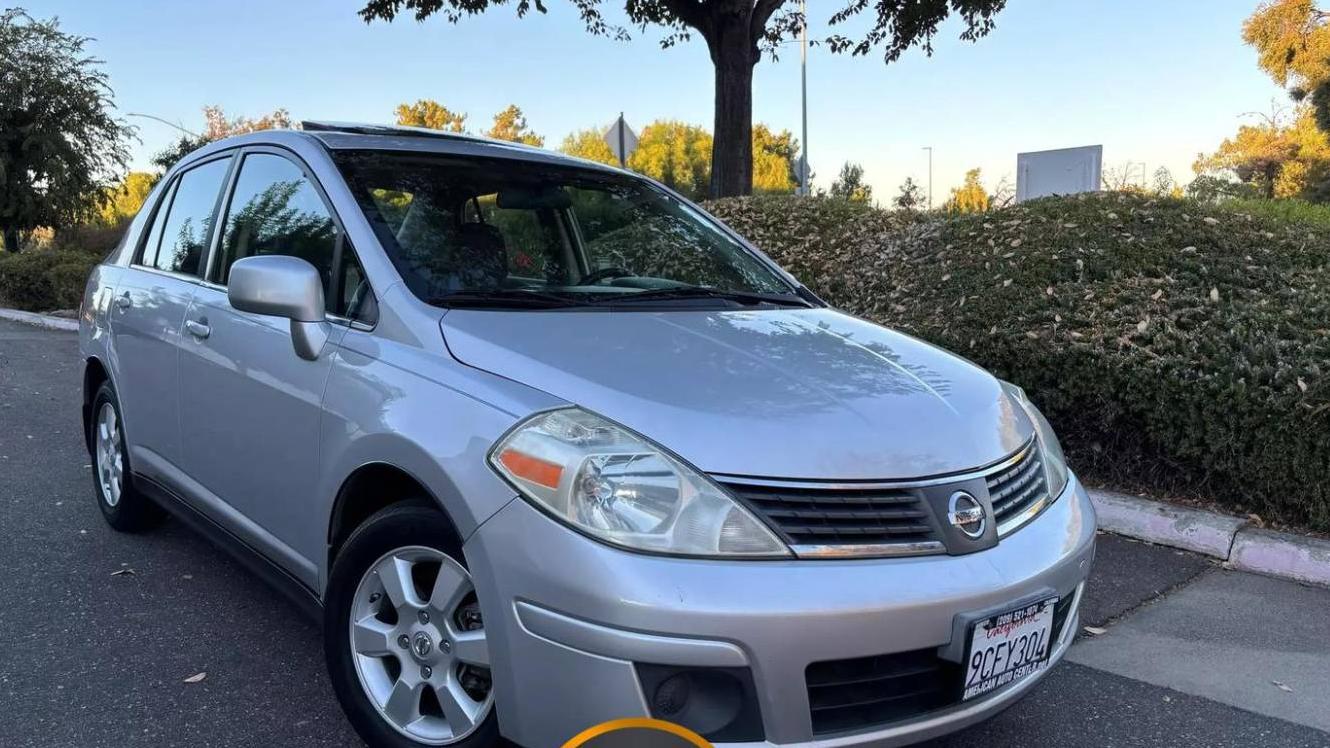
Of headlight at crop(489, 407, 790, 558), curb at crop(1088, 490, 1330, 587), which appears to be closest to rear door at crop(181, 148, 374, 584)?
headlight at crop(489, 407, 790, 558)

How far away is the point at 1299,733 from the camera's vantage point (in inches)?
108

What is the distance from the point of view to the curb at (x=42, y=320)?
13109mm

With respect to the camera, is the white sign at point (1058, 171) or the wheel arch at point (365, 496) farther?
the white sign at point (1058, 171)

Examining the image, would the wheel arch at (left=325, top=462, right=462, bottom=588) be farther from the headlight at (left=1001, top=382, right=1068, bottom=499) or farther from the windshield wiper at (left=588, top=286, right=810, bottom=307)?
the headlight at (left=1001, top=382, right=1068, bottom=499)

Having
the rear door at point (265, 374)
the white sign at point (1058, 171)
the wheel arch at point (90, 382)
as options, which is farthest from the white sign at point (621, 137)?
the rear door at point (265, 374)

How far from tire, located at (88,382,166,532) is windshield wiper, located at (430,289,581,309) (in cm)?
218

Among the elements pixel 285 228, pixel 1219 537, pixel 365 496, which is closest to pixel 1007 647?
pixel 365 496

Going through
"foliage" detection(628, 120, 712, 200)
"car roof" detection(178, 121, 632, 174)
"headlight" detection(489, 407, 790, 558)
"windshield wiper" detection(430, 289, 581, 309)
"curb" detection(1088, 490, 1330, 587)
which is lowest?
"curb" detection(1088, 490, 1330, 587)

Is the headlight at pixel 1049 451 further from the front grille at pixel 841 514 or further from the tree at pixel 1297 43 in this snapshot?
the tree at pixel 1297 43

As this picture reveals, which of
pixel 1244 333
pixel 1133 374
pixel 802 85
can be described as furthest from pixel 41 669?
pixel 802 85

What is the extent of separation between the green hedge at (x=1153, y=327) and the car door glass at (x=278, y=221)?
3491 millimetres

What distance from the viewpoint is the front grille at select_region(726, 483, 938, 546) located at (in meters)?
1.90

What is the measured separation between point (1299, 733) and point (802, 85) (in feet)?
133

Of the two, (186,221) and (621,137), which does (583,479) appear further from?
(621,137)
